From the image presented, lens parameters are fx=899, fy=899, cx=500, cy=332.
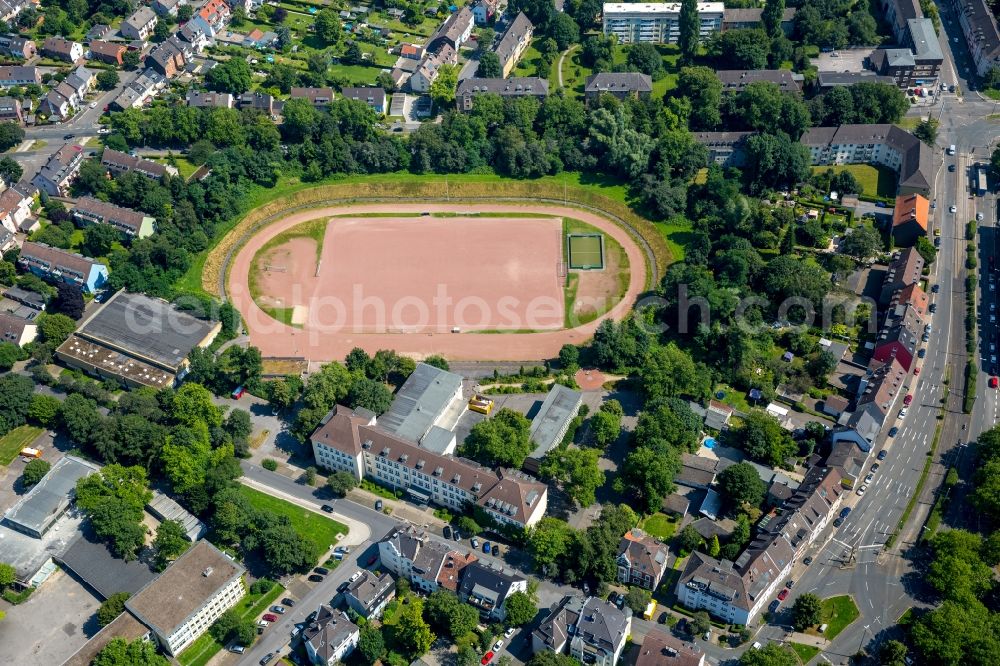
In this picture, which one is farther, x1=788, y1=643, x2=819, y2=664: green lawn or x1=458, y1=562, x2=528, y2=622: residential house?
x1=458, y1=562, x2=528, y2=622: residential house

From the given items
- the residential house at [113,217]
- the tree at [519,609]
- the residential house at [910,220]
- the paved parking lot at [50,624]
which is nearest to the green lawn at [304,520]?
the paved parking lot at [50,624]

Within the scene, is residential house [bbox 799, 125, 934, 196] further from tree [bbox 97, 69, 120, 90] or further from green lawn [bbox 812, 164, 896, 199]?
tree [bbox 97, 69, 120, 90]

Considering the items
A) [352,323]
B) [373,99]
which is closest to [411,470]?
[352,323]

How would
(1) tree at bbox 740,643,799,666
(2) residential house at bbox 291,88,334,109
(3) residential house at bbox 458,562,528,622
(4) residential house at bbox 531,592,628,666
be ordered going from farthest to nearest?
(2) residential house at bbox 291,88,334,109
(3) residential house at bbox 458,562,528,622
(4) residential house at bbox 531,592,628,666
(1) tree at bbox 740,643,799,666

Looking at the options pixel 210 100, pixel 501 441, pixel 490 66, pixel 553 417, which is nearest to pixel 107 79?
pixel 210 100

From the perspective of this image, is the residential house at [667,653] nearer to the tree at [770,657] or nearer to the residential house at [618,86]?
the tree at [770,657]

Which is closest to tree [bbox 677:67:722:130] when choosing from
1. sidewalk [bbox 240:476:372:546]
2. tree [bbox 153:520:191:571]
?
sidewalk [bbox 240:476:372:546]

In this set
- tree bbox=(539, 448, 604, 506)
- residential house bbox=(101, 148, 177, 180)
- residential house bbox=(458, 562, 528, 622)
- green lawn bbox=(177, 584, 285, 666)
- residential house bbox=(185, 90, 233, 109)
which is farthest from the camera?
residential house bbox=(185, 90, 233, 109)
